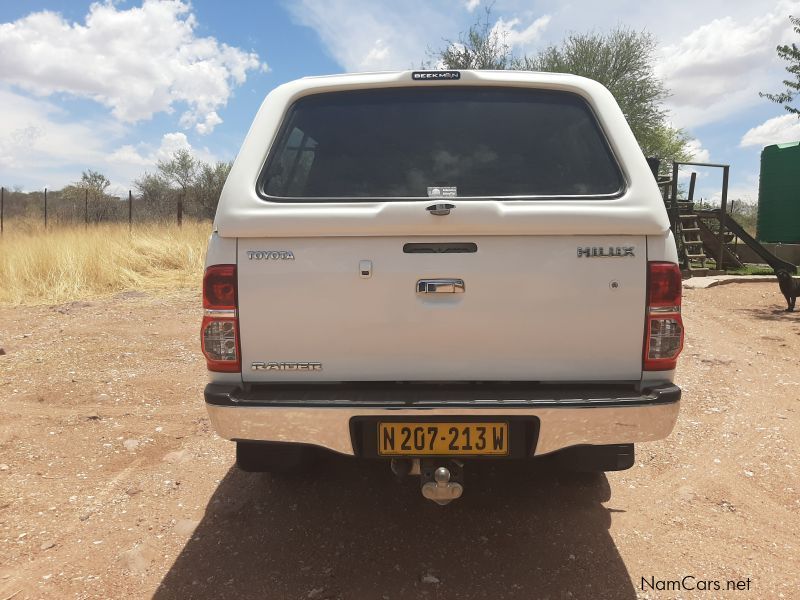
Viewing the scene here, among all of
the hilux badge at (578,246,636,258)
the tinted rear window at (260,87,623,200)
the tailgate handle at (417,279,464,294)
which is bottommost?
the tailgate handle at (417,279,464,294)

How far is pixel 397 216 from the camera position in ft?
7.02

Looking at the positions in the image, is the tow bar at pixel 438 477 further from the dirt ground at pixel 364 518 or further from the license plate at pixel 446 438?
the dirt ground at pixel 364 518

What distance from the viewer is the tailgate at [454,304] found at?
213 cm

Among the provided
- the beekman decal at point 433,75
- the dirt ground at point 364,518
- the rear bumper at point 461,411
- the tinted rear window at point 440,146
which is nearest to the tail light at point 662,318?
the rear bumper at point 461,411

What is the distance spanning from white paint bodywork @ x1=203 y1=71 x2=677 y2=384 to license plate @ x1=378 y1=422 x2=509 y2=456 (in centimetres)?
18

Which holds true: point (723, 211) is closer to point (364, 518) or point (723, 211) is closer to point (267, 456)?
point (364, 518)

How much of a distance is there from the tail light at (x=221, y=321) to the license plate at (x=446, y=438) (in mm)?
604

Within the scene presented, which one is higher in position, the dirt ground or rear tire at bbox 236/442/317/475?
rear tire at bbox 236/442/317/475

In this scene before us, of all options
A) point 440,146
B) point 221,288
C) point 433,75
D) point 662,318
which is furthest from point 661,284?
point 221,288

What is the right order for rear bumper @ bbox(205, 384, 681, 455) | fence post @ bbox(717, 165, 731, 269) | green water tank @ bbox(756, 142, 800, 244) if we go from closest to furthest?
rear bumper @ bbox(205, 384, 681, 455)
fence post @ bbox(717, 165, 731, 269)
green water tank @ bbox(756, 142, 800, 244)

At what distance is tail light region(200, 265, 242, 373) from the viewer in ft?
7.09

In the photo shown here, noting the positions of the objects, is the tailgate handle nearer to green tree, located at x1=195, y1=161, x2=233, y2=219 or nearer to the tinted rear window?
the tinted rear window

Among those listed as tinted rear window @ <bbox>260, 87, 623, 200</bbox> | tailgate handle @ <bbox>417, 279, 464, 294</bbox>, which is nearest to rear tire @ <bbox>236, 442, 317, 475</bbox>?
tailgate handle @ <bbox>417, 279, 464, 294</bbox>

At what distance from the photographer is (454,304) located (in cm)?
216
